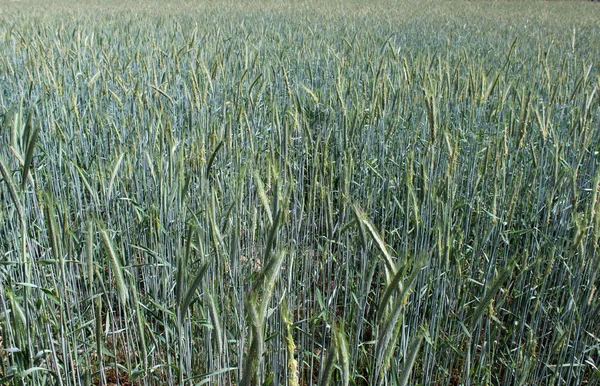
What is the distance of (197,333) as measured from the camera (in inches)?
55.9

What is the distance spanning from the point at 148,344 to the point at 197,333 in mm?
135

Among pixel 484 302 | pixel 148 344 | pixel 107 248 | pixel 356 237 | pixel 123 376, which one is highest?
pixel 107 248

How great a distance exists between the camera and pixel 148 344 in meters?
1.33

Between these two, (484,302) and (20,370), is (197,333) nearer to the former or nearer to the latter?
(20,370)

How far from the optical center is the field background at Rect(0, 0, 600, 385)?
0.96m

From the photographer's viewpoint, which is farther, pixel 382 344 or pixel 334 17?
pixel 334 17

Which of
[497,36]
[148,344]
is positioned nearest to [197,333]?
[148,344]

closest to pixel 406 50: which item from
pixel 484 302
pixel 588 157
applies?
pixel 588 157

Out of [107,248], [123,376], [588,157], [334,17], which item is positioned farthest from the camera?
[334,17]

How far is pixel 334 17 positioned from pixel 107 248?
684 cm

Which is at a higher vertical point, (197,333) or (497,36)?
(497,36)

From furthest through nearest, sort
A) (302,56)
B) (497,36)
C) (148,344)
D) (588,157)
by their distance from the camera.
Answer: (497,36)
(302,56)
(588,157)
(148,344)

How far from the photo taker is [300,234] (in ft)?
5.79

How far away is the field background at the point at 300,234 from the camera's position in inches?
37.9
